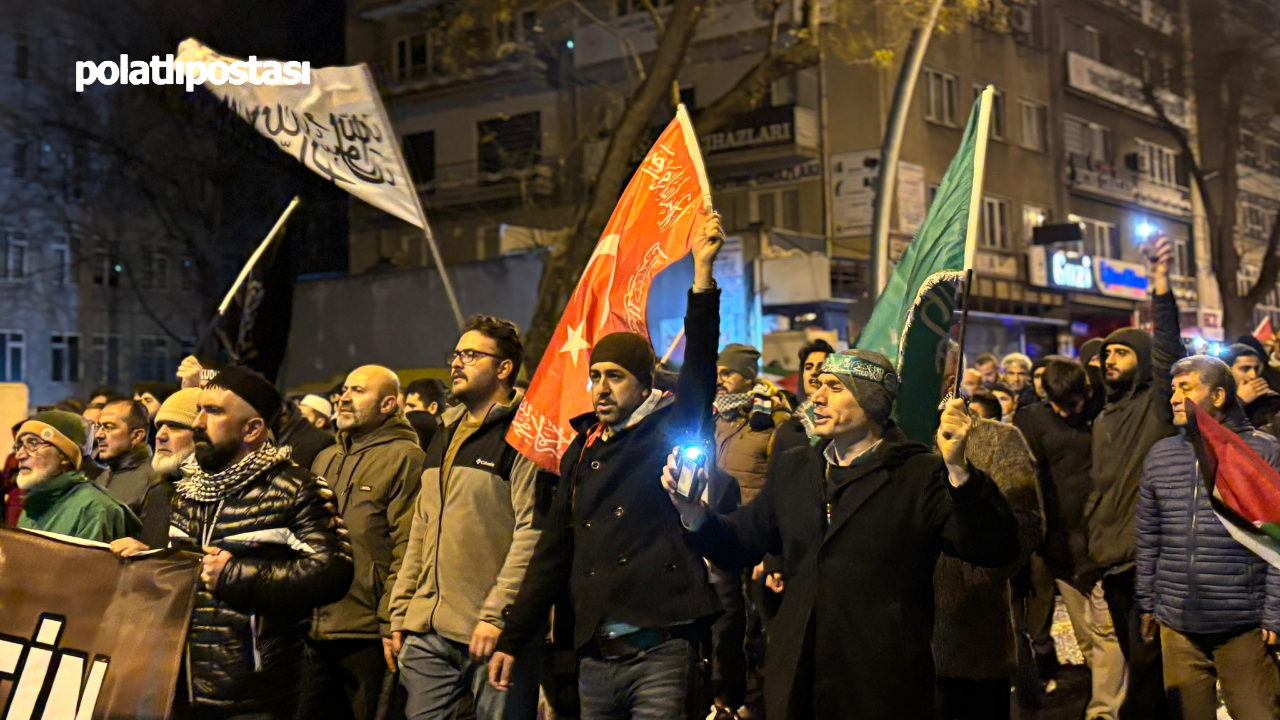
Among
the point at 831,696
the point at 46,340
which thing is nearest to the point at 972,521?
the point at 831,696

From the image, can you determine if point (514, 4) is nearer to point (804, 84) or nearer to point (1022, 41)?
point (804, 84)

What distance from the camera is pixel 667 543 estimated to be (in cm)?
484

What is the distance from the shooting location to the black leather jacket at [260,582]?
4.34 metres

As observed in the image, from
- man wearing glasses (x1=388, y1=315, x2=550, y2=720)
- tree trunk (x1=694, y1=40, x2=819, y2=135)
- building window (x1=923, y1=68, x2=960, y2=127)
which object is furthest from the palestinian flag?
building window (x1=923, y1=68, x2=960, y2=127)

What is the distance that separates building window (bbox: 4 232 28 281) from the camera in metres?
38.8

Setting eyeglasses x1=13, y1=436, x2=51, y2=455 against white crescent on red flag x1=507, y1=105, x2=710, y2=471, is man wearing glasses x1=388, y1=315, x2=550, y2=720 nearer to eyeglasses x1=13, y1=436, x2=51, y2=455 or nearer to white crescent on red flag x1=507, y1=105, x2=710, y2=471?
white crescent on red flag x1=507, y1=105, x2=710, y2=471

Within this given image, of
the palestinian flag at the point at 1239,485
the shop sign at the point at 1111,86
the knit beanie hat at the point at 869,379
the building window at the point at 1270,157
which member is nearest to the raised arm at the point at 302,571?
the knit beanie hat at the point at 869,379

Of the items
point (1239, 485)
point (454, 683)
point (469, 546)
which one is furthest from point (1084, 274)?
point (454, 683)

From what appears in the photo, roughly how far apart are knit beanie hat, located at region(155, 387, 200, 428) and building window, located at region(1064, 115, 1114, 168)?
36.4m

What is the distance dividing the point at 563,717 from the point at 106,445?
3.96m

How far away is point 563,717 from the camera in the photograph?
5.68 metres

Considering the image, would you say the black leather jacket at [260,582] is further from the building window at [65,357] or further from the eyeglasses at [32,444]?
the building window at [65,357]

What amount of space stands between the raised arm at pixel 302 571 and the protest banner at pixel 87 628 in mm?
300

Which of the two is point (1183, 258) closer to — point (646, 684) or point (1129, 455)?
point (1129, 455)
